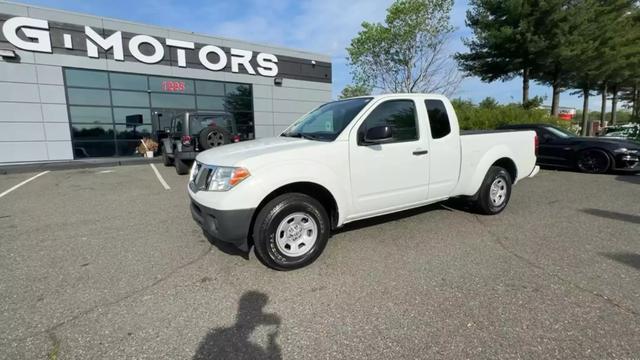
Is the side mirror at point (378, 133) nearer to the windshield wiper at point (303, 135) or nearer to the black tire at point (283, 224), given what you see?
the windshield wiper at point (303, 135)

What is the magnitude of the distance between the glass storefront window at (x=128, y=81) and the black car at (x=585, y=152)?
15550 millimetres

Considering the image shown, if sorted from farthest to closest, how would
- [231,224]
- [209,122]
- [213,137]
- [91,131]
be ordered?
[91,131] → [209,122] → [213,137] → [231,224]

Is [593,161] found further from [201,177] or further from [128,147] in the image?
[128,147]

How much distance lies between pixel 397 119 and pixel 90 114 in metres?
15.1

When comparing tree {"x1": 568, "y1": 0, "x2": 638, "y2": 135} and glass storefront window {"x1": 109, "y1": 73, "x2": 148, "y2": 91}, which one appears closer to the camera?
glass storefront window {"x1": 109, "y1": 73, "x2": 148, "y2": 91}

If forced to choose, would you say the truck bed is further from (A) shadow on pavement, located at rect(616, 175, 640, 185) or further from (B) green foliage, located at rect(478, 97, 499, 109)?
(B) green foliage, located at rect(478, 97, 499, 109)

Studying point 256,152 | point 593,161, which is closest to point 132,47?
point 256,152

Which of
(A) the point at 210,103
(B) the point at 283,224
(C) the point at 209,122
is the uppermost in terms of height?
(A) the point at 210,103

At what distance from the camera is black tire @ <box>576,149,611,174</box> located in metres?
8.91

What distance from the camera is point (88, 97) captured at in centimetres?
1390

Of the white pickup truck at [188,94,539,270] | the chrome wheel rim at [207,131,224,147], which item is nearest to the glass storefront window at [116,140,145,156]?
the chrome wheel rim at [207,131,224,147]

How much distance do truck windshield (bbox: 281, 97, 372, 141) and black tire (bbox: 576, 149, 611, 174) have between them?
8.68 m

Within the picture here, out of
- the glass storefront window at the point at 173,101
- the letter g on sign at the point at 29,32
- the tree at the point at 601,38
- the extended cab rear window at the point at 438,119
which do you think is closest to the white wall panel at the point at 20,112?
the letter g on sign at the point at 29,32

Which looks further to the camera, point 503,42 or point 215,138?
point 503,42
